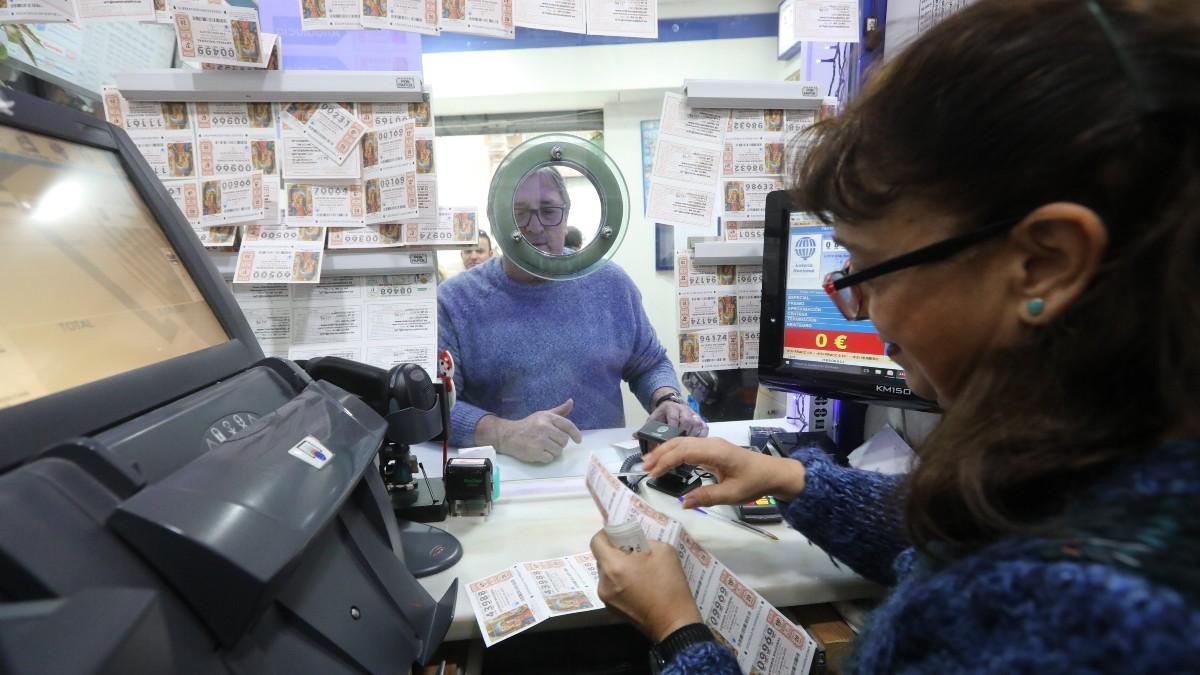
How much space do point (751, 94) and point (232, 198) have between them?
111 centimetres

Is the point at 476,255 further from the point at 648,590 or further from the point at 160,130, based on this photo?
the point at 648,590

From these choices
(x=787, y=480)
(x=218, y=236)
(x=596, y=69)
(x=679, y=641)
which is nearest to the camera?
(x=679, y=641)

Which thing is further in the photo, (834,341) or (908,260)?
(834,341)

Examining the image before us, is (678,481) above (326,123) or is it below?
below

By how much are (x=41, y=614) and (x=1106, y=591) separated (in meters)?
0.56

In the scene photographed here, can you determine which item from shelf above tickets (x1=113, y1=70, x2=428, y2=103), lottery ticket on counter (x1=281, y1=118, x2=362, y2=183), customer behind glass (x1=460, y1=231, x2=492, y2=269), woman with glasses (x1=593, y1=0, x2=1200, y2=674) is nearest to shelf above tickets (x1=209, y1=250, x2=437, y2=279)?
lottery ticket on counter (x1=281, y1=118, x2=362, y2=183)

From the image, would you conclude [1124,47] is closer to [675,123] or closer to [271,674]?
[271,674]

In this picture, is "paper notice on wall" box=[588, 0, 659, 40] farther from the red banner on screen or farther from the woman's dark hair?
the woman's dark hair

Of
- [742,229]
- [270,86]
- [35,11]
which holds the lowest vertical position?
[742,229]

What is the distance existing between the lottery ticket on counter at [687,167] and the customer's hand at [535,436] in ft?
1.73

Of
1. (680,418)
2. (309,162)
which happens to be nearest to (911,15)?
(680,418)

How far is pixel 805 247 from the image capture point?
1.04 meters

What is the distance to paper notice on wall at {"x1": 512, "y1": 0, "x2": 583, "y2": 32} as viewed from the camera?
107cm

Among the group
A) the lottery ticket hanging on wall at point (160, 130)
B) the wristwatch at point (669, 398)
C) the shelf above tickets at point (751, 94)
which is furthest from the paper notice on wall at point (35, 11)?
the wristwatch at point (669, 398)
